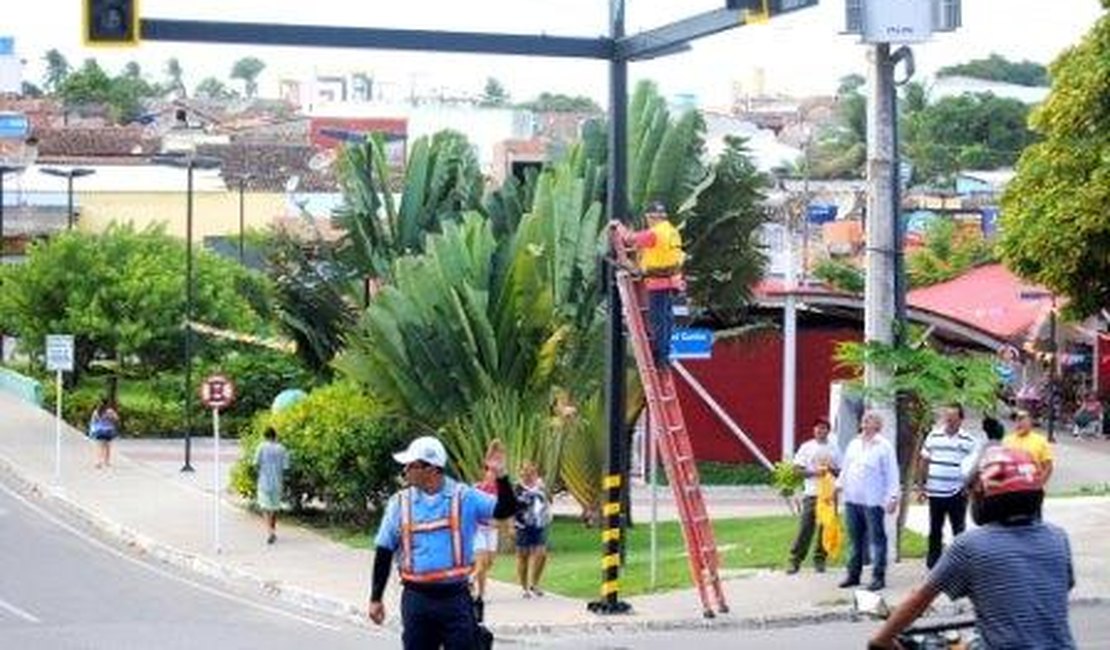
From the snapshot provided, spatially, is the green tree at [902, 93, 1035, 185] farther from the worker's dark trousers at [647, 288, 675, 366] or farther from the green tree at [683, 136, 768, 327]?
the worker's dark trousers at [647, 288, 675, 366]

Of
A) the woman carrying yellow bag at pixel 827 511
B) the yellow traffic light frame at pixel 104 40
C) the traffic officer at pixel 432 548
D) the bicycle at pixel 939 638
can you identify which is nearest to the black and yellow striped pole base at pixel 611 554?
the woman carrying yellow bag at pixel 827 511

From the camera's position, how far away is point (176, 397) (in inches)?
2250

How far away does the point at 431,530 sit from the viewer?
37.6 feet

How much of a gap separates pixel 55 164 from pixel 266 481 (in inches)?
3167

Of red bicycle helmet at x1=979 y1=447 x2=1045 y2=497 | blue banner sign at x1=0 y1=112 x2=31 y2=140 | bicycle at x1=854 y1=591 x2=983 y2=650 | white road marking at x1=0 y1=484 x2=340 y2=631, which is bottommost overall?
white road marking at x1=0 y1=484 x2=340 y2=631

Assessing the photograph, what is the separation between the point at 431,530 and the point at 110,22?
8.14 metres

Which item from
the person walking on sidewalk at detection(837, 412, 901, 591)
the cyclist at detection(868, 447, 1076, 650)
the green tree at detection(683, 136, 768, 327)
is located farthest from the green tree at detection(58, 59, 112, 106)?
the cyclist at detection(868, 447, 1076, 650)

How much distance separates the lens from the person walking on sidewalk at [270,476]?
30688mm

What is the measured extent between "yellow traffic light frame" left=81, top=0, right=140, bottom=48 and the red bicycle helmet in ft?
38.4

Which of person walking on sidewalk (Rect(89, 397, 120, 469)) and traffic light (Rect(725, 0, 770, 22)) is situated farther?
person walking on sidewalk (Rect(89, 397, 120, 469))

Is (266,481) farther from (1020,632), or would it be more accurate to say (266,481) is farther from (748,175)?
(1020,632)

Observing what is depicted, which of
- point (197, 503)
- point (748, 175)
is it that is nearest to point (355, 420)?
point (197, 503)

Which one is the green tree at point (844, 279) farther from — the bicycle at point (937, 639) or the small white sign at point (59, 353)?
the bicycle at point (937, 639)

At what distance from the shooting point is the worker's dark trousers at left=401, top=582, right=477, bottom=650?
36.6 ft
